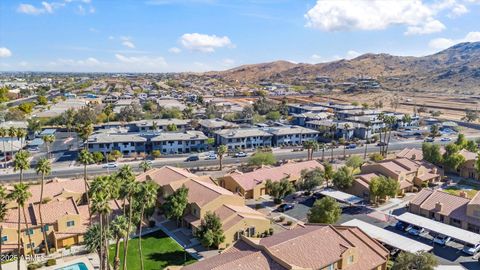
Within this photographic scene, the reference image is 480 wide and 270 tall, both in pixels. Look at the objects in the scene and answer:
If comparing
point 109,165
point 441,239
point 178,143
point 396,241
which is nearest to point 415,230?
point 441,239

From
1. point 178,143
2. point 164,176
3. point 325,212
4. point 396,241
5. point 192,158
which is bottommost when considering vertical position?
point 192,158

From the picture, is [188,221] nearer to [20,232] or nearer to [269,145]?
[20,232]

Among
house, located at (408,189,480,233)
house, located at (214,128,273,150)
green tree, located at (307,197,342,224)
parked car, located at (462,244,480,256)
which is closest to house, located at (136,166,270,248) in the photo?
green tree, located at (307,197,342,224)

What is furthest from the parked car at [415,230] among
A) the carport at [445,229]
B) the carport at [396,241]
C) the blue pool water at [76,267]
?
the blue pool water at [76,267]

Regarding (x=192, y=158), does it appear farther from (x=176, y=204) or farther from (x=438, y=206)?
(x=438, y=206)

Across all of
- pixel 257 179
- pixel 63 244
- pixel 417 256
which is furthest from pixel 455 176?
pixel 63 244

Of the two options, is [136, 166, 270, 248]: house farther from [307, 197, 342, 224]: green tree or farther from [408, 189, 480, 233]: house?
[408, 189, 480, 233]: house
